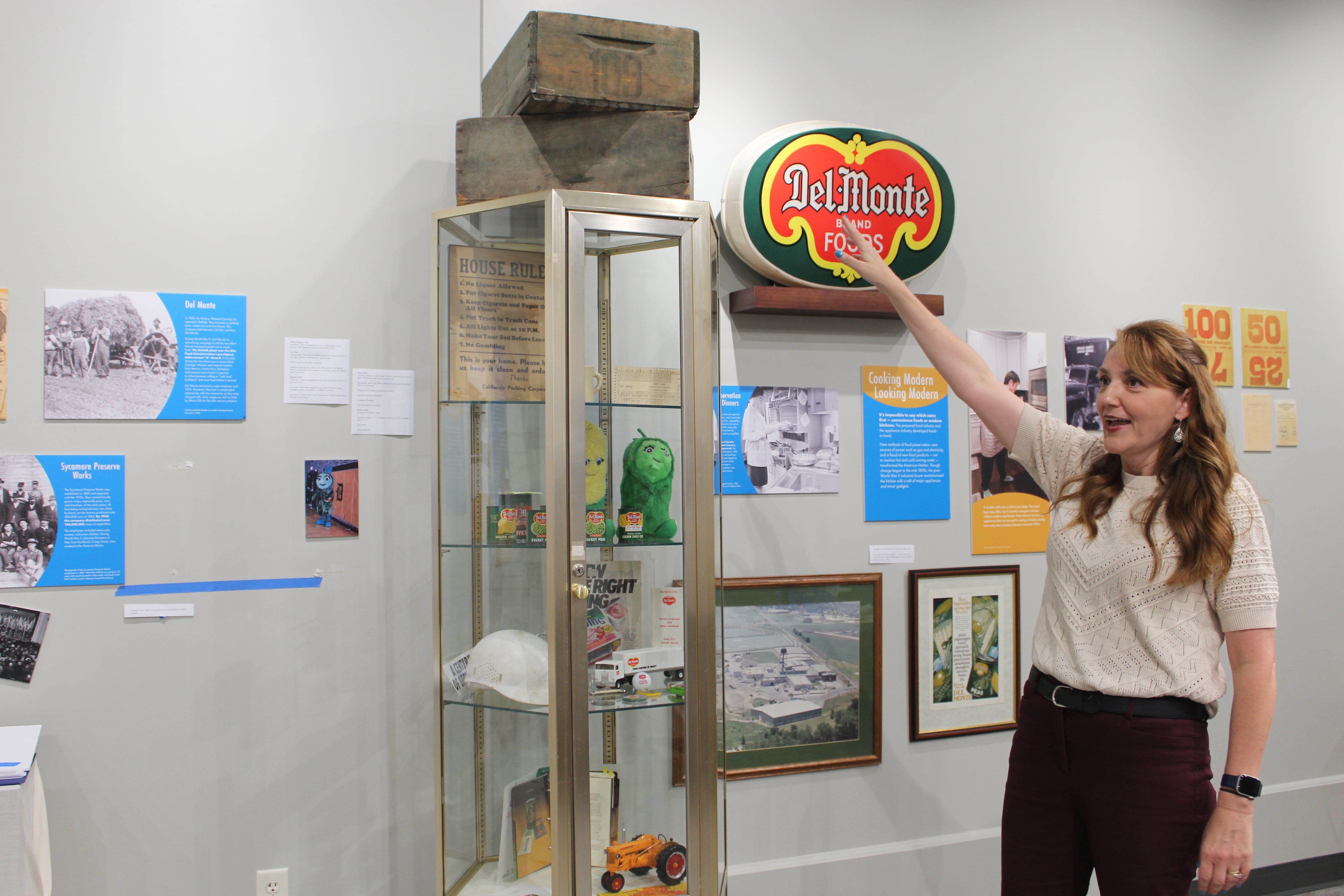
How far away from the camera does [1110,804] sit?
58.3 inches

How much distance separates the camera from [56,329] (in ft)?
6.29

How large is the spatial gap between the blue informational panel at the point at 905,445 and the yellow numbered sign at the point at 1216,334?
3.38 feet

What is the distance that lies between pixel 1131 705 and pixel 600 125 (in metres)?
1.60

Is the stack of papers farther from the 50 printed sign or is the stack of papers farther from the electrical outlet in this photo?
the 50 printed sign

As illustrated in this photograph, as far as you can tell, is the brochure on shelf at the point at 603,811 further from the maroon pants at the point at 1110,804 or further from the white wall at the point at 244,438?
the maroon pants at the point at 1110,804

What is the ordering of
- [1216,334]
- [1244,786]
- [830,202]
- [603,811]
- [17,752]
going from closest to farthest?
[1244,786] → [17,752] → [603,811] → [830,202] → [1216,334]

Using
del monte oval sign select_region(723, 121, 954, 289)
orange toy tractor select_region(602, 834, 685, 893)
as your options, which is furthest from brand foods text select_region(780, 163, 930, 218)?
orange toy tractor select_region(602, 834, 685, 893)

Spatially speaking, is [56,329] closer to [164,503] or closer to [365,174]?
[164,503]

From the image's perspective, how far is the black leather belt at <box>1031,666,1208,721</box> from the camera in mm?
1466

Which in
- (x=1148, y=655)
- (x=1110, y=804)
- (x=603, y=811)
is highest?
(x=1148, y=655)

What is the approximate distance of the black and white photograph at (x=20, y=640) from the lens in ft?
6.18

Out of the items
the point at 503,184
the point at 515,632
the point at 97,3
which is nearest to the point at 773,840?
the point at 515,632

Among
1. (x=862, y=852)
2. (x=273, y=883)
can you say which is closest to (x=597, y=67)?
(x=273, y=883)

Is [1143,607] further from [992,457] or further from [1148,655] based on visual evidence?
[992,457]
